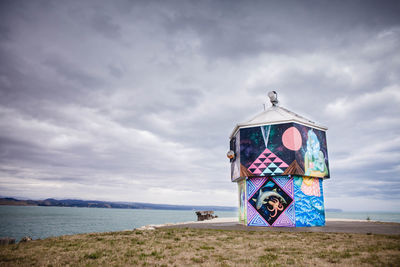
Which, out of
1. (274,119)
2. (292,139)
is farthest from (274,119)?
(292,139)

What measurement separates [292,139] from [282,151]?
1.24 m

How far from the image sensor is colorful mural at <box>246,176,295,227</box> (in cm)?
1819

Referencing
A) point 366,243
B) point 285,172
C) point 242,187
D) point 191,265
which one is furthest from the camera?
point 242,187

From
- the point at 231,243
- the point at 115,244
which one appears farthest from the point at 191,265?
the point at 115,244

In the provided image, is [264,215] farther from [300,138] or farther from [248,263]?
[248,263]

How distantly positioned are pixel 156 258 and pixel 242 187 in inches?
598

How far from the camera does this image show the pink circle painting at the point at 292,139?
18688 millimetres

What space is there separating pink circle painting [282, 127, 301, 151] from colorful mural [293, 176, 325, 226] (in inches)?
96.4

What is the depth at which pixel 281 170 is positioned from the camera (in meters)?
18.4

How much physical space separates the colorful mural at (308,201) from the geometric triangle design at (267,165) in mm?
1482

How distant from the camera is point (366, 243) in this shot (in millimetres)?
9094

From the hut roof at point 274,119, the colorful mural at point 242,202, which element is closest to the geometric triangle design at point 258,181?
the colorful mural at point 242,202

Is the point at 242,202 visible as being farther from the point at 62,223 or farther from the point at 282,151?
the point at 62,223

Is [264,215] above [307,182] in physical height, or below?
below
